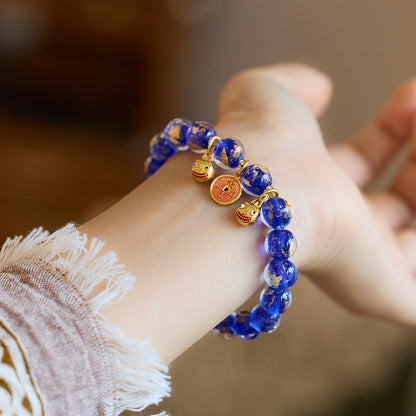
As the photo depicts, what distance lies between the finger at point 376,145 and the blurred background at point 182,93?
28cm

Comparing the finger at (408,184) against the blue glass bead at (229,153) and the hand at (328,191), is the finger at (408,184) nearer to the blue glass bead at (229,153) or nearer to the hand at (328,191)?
the hand at (328,191)

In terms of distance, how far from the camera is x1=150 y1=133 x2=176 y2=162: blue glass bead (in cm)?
52

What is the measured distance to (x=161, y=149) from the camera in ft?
1.71

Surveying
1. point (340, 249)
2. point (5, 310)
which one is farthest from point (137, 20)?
point (5, 310)

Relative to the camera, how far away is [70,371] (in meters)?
0.36

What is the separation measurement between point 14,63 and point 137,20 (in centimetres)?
36

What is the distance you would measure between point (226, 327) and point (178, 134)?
20cm

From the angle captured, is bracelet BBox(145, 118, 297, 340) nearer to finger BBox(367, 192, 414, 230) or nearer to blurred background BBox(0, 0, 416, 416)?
finger BBox(367, 192, 414, 230)

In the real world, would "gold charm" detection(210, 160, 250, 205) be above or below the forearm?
above

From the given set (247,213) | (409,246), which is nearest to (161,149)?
(247,213)

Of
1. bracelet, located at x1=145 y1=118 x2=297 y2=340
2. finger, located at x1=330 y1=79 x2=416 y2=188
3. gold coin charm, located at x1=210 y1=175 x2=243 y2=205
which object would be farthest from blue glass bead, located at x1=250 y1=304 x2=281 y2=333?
finger, located at x1=330 y1=79 x2=416 y2=188

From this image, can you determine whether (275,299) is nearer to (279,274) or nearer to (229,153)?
(279,274)

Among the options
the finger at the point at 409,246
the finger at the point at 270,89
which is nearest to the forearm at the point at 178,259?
the finger at the point at 270,89

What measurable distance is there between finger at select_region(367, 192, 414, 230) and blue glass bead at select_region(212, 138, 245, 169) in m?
0.32
